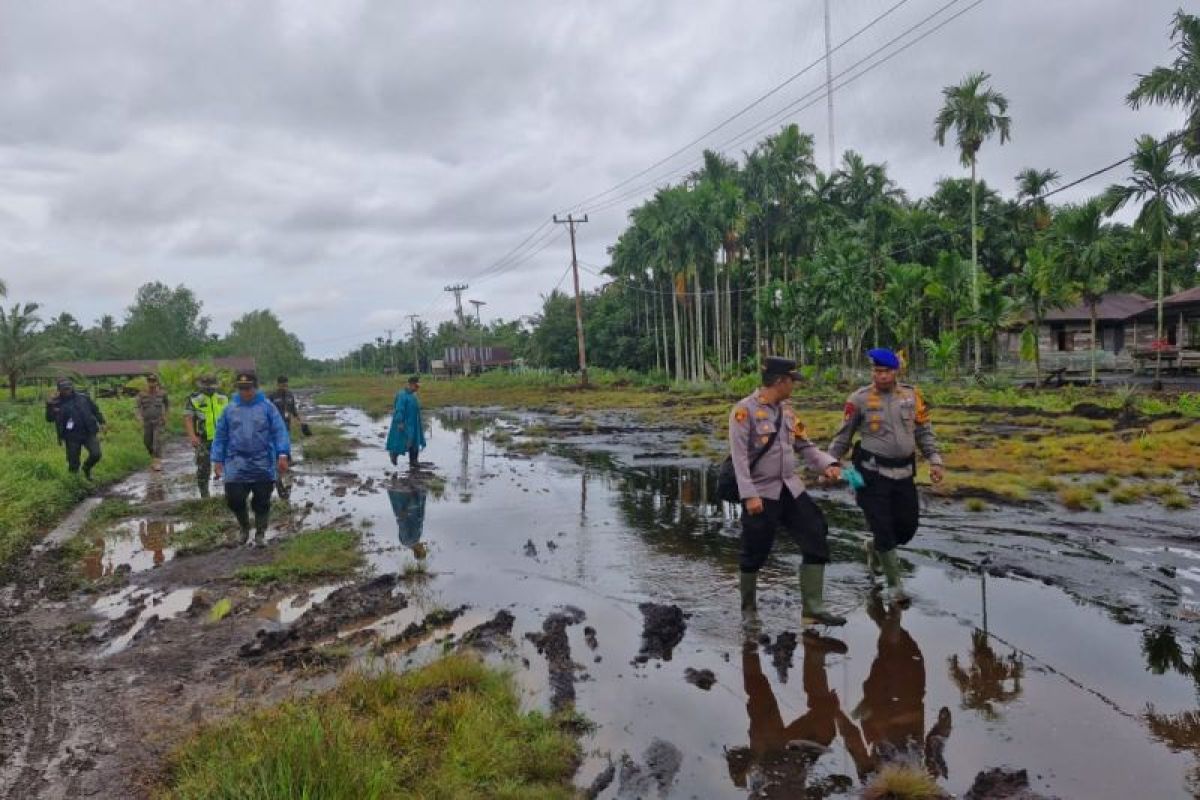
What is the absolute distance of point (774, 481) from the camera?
18.3 ft

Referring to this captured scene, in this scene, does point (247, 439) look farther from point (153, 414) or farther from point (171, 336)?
point (171, 336)

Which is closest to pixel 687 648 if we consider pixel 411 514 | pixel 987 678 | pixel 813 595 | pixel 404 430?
pixel 813 595

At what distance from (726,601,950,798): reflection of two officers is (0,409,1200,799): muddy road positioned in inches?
0.6

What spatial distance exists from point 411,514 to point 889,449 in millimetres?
6729

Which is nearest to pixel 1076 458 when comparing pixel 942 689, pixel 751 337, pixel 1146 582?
pixel 1146 582

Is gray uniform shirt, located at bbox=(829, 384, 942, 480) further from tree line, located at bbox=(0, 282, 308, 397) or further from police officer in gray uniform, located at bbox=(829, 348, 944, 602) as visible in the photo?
tree line, located at bbox=(0, 282, 308, 397)

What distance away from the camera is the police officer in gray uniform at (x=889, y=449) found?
5781mm

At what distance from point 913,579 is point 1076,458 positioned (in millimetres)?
8230

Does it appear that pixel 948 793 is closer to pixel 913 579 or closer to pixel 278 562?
pixel 913 579

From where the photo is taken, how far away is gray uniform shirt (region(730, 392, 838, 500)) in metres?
5.52

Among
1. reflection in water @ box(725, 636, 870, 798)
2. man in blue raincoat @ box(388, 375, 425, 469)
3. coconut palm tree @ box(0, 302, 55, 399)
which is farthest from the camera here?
coconut palm tree @ box(0, 302, 55, 399)

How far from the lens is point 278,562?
24.9 feet

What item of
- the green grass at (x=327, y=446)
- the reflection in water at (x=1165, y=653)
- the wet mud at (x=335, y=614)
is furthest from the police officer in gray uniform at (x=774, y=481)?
the green grass at (x=327, y=446)

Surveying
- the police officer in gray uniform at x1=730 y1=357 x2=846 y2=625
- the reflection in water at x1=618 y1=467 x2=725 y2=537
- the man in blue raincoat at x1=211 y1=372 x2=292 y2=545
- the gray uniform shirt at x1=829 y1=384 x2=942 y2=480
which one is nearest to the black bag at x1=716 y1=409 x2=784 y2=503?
the police officer in gray uniform at x1=730 y1=357 x2=846 y2=625
